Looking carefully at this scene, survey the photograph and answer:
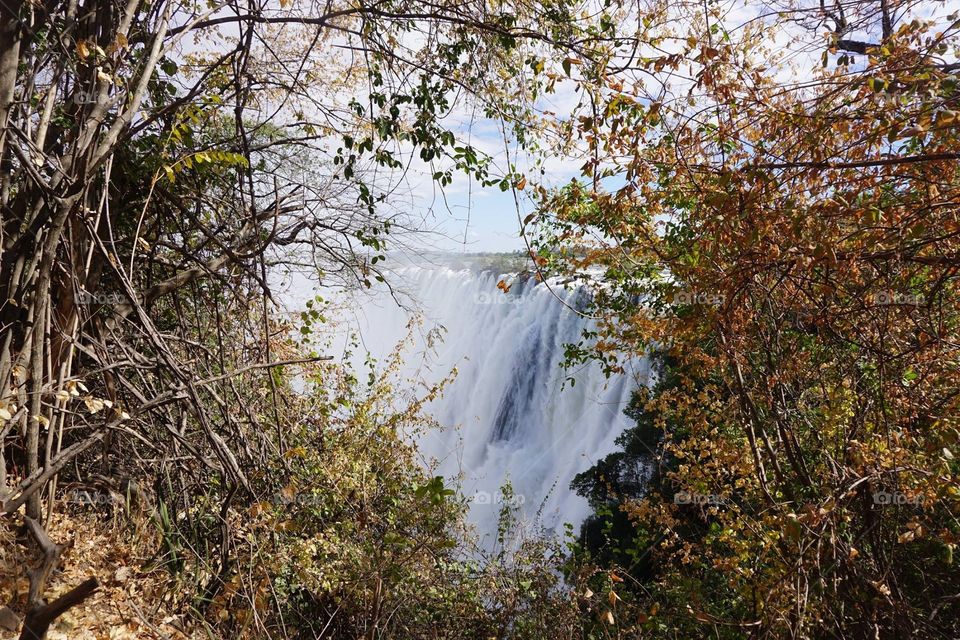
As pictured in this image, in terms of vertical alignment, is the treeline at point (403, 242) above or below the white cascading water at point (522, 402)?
above

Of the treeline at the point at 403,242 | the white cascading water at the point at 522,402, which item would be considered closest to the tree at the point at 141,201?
the treeline at the point at 403,242

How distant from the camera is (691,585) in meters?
5.07

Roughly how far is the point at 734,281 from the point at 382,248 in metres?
2.61

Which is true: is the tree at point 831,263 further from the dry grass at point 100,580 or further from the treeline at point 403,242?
the dry grass at point 100,580

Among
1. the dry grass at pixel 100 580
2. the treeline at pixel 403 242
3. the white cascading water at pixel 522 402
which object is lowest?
the white cascading water at pixel 522 402

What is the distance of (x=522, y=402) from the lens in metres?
15.7

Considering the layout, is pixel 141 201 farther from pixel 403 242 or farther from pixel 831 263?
pixel 831 263

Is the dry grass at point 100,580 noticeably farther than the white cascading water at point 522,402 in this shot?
No

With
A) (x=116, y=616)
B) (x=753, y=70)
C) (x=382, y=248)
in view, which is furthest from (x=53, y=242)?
(x=753, y=70)

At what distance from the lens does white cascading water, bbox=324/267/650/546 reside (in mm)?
13609

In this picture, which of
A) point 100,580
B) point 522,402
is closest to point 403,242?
point 100,580

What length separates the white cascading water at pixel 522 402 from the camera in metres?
13.6

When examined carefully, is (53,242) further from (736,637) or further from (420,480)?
(736,637)

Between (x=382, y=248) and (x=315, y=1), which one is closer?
(x=315, y=1)
